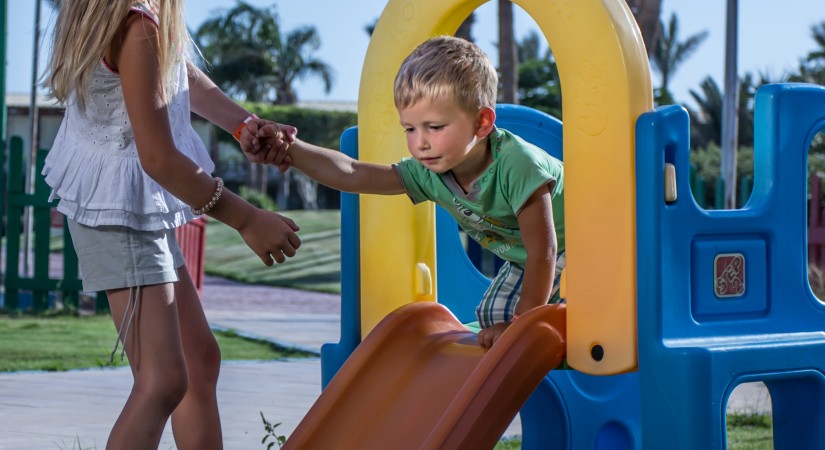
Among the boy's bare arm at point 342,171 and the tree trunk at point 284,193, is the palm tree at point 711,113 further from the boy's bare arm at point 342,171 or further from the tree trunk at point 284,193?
the boy's bare arm at point 342,171

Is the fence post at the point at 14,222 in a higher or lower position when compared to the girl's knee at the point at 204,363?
higher

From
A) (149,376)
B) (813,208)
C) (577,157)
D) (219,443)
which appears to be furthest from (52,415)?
(813,208)

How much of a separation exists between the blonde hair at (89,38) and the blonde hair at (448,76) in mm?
571

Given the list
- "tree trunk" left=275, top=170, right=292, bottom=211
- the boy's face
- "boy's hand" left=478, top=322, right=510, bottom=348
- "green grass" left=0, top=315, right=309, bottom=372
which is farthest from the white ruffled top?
"tree trunk" left=275, top=170, right=292, bottom=211

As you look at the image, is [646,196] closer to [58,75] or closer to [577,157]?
[577,157]

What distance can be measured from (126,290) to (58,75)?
1.76ft

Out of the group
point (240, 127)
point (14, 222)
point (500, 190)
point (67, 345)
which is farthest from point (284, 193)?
point (500, 190)

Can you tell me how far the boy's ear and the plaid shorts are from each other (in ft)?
1.48

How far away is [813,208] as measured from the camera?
14.2m

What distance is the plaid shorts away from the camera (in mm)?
3258

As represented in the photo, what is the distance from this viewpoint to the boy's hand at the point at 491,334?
3.01 m

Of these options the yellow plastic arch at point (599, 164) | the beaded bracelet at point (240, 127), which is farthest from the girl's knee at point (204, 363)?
the yellow plastic arch at point (599, 164)

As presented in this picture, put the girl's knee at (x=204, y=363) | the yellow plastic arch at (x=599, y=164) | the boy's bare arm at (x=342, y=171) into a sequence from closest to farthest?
1. the yellow plastic arch at (x=599, y=164)
2. the girl's knee at (x=204, y=363)
3. the boy's bare arm at (x=342, y=171)

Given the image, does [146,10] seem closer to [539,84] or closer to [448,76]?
[448,76]
